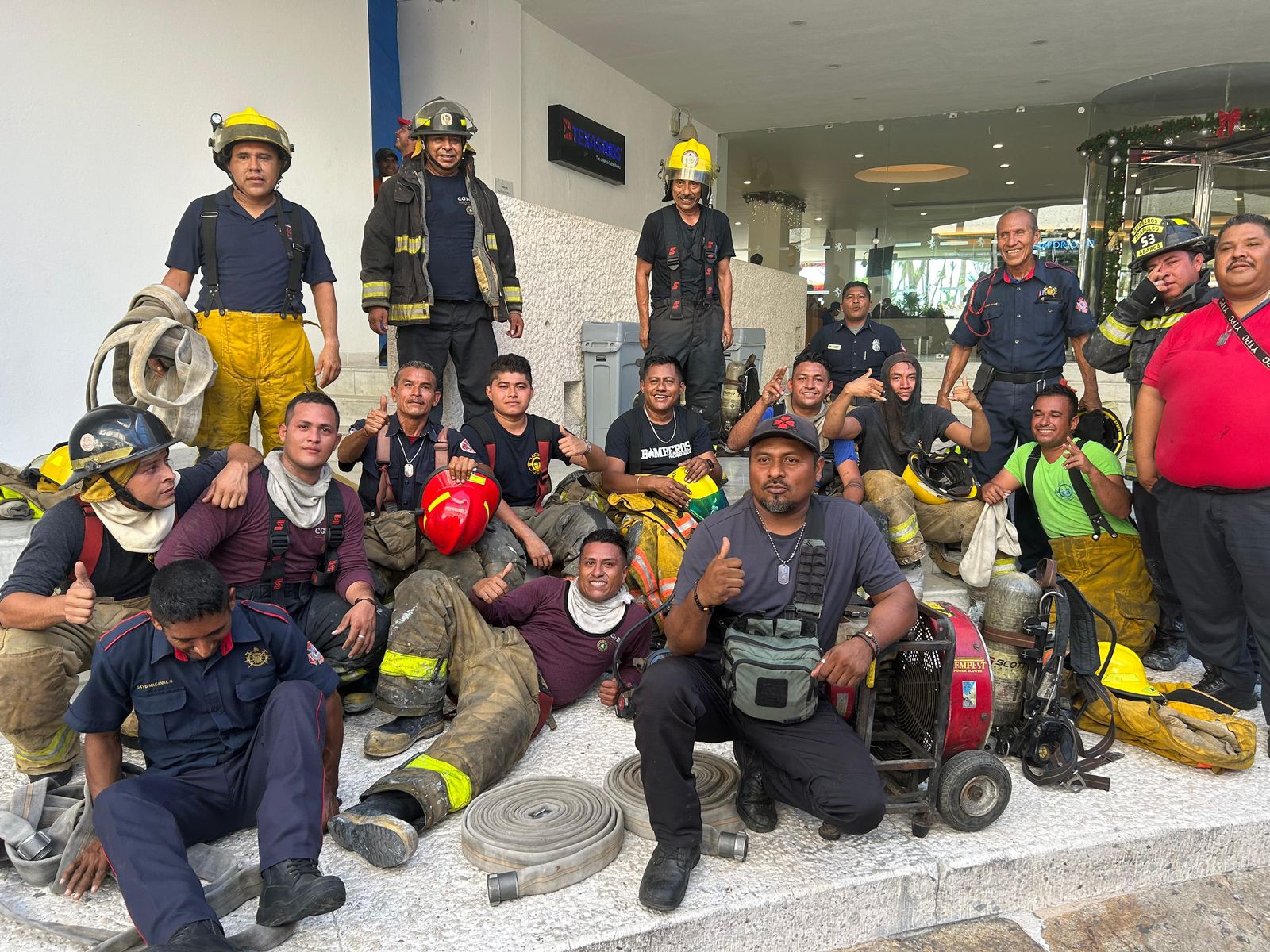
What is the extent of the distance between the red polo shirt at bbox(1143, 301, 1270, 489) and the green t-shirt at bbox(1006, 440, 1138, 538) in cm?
60

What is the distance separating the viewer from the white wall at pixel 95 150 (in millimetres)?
5285

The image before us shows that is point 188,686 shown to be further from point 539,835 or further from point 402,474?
point 402,474

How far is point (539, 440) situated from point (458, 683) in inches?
60.5

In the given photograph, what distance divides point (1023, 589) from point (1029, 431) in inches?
86.5

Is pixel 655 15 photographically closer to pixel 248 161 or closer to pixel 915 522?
pixel 248 161

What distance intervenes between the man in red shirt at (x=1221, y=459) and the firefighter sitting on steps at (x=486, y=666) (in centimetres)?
244

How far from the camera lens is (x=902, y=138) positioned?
44.4 feet

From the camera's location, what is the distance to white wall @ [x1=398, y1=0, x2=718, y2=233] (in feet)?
28.0

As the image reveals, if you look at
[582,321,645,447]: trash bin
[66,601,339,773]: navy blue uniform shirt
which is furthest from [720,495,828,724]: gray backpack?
[582,321,645,447]: trash bin

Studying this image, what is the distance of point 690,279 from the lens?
5.89 meters

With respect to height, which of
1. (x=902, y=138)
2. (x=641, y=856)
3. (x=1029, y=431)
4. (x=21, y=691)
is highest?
(x=902, y=138)

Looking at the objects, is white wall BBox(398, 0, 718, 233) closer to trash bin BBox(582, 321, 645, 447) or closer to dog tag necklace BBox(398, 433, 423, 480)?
trash bin BBox(582, 321, 645, 447)

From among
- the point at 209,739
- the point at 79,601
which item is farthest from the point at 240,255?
the point at 209,739

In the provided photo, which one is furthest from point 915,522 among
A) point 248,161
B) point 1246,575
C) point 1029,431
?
point 248,161
